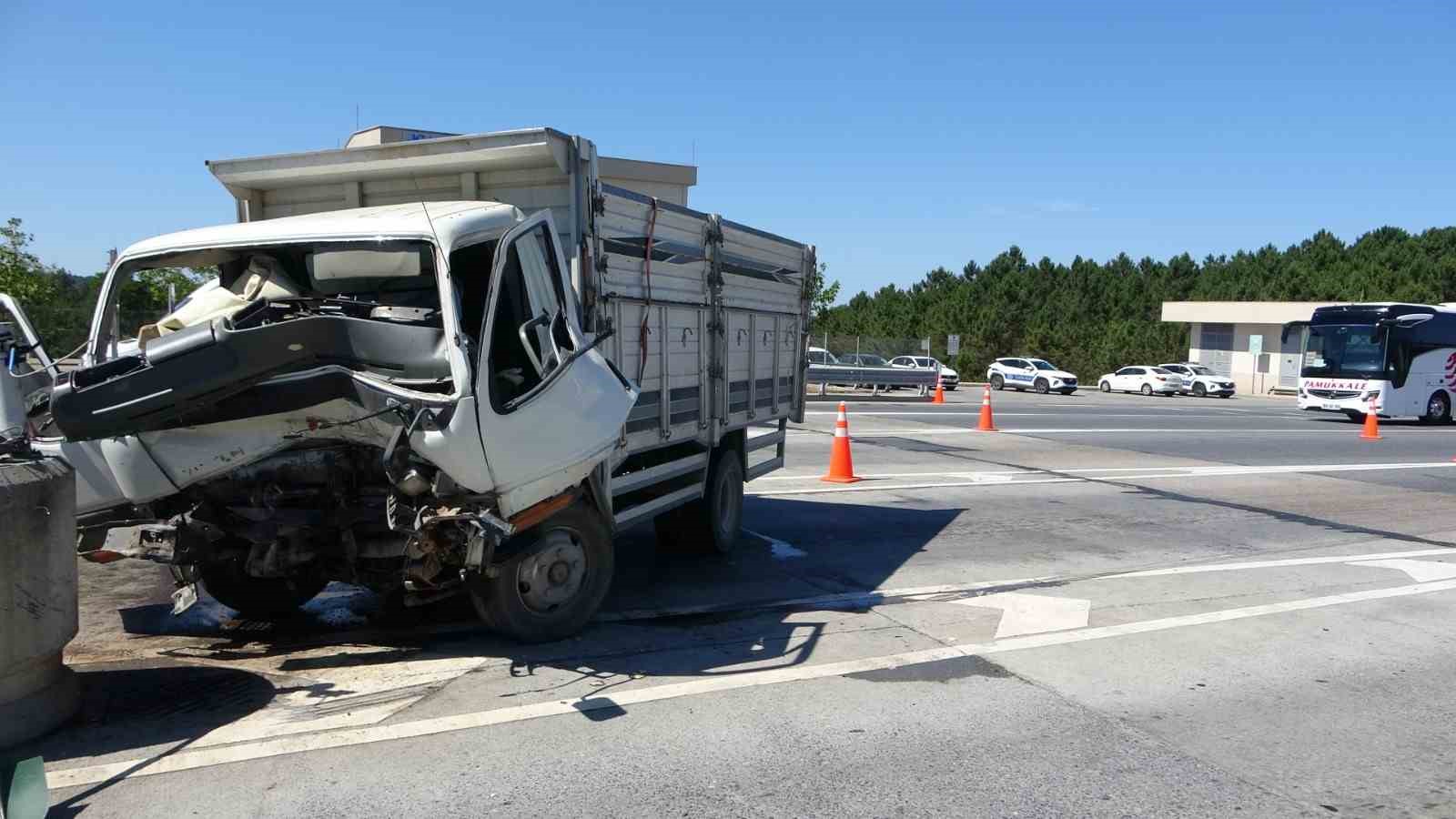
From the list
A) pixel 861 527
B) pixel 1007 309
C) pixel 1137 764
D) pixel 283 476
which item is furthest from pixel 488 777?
pixel 1007 309

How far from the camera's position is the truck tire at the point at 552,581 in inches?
223

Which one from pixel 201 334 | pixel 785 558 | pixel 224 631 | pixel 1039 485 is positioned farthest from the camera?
pixel 1039 485

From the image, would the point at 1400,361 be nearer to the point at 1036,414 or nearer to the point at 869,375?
the point at 1036,414

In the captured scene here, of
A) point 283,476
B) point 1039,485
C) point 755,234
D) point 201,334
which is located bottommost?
point 1039,485

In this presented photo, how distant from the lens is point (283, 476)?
5070 mm

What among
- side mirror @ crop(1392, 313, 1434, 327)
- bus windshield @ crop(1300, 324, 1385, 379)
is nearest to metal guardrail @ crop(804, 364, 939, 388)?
bus windshield @ crop(1300, 324, 1385, 379)

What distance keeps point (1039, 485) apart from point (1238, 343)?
4915 cm

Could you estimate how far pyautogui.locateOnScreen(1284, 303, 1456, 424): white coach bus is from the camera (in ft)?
88.5

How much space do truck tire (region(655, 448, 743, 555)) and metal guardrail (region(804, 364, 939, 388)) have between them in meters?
26.0

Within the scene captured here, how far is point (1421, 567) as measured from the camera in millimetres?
9180

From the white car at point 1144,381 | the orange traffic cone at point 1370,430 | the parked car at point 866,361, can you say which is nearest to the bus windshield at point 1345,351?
the orange traffic cone at point 1370,430

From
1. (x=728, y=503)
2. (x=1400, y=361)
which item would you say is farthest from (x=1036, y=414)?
(x=728, y=503)

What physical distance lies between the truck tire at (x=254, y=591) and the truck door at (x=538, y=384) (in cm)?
172

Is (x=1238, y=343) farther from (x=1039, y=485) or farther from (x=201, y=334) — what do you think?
(x=201, y=334)
